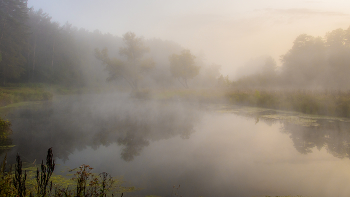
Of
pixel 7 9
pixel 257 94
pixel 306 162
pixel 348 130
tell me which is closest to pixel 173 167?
pixel 306 162

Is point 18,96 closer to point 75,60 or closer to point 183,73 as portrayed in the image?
point 183,73

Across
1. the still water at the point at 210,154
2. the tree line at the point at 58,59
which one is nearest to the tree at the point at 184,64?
the tree line at the point at 58,59

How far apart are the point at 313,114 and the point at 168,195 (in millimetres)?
12329

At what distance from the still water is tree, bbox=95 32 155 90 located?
885 inches

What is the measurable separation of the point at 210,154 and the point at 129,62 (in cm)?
2941

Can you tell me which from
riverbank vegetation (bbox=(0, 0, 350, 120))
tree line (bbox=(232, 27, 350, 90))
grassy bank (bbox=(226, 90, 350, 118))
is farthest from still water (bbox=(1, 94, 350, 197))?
tree line (bbox=(232, 27, 350, 90))

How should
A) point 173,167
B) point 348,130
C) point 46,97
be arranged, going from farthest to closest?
point 46,97
point 348,130
point 173,167

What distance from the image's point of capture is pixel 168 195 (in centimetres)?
372

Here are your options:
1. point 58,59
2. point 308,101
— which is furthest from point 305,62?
point 58,59

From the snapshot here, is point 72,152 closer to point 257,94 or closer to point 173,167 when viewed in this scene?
point 173,167

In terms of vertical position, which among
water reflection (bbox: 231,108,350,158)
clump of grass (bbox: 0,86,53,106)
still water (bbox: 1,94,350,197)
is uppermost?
clump of grass (bbox: 0,86,53,106)

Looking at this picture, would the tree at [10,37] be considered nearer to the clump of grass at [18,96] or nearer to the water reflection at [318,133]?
the clump of grass at [18,96]

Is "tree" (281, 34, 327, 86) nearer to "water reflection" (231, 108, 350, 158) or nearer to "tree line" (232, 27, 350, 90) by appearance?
"tree line" (232, 27, 350, 90)

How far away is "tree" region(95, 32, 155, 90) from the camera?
31297 mm
